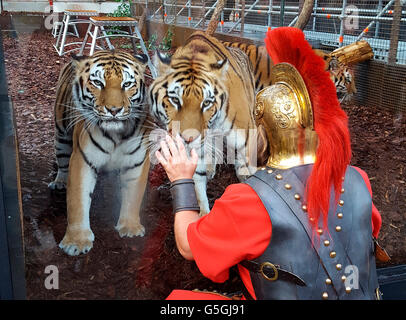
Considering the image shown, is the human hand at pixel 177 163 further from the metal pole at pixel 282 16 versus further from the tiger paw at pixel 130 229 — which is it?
the metal pole at pixel 282 16

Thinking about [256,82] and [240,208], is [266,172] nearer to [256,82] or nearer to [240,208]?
[240,208]

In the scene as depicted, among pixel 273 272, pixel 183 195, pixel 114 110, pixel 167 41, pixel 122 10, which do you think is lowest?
pixel 273 272

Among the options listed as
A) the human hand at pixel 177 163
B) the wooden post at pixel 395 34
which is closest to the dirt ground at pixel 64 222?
the human hand at pixel 177 163

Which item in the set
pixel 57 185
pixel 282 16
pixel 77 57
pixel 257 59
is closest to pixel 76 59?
pixel 77 57

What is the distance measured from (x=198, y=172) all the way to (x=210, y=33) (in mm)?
566

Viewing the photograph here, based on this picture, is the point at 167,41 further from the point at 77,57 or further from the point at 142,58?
the point at 77,57

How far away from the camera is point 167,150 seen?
163 centimetres

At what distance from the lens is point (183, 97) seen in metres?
1.83

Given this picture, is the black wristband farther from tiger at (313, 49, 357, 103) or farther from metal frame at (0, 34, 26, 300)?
tiger at (313, 49, 357, 103)

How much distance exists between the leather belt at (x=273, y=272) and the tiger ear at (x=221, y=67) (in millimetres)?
761

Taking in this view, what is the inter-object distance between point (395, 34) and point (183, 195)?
134 cm

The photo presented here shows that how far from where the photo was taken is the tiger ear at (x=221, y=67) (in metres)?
1.88

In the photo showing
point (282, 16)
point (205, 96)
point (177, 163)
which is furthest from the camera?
point (282, 16)

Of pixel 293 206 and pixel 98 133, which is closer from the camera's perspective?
pixel 293 206
